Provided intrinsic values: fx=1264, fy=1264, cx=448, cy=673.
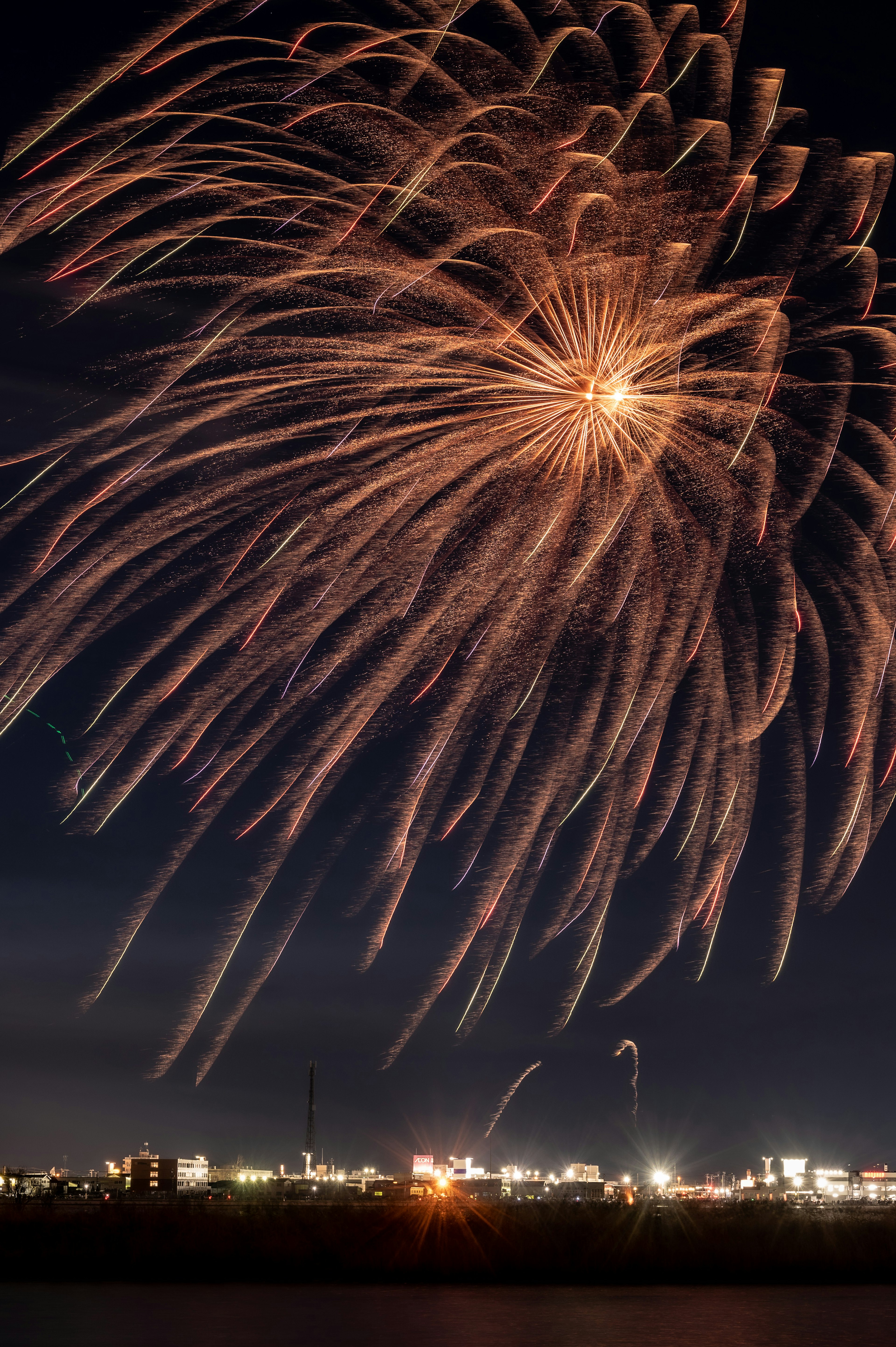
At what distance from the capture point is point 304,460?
3275cm

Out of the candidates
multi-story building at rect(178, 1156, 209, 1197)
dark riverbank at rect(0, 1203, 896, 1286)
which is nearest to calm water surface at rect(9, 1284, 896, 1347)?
dark riverbank at rect(0, 1203, 896, 1286)

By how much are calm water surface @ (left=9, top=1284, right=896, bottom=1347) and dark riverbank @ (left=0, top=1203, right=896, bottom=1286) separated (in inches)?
125

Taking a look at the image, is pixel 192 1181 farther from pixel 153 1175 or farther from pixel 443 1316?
pixel 443 1316

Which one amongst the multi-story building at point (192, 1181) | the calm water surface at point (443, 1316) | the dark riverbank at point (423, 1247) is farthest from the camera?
the multi-story building at point (192, 1181)

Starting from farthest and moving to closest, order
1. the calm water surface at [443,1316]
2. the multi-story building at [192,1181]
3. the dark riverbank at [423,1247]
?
the multi-story building at [192,1181]
the dark riverbank at [423,1247]
the calm water surface at [443,1316]

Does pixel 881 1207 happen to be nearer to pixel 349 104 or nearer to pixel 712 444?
pixel 712 444

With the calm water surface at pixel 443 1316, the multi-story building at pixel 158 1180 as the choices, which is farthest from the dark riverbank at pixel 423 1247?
the multi-story building at pixel 158 1180

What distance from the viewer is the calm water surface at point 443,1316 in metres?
32.8

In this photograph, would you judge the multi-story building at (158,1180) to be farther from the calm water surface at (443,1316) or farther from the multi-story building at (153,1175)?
the calm water surface at (443,1316)

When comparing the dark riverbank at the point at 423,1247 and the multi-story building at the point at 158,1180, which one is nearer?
the dark riverbank at the point at 423,1247

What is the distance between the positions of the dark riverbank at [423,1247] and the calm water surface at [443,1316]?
125 inches

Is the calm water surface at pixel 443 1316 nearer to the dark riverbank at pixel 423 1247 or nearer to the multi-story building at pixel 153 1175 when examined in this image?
the dark riverbank at pixel 423 1247

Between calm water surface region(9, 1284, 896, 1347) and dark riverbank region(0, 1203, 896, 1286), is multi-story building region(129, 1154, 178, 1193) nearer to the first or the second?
dark riverbank region(0, 1203, 896, 1286)

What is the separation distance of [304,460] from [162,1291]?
32192 mm
